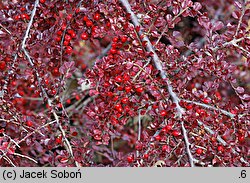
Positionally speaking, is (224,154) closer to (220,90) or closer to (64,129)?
(64,129)

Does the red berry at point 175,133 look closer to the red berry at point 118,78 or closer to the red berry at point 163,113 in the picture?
the red berry at point 163,113

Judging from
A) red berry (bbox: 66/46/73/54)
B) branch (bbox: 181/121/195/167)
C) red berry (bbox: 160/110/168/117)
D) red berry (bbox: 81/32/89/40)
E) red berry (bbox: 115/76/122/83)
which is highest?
red berry (bbox: 81/32/89/40)

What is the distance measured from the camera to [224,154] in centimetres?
135

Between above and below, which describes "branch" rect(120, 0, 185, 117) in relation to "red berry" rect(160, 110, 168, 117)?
above

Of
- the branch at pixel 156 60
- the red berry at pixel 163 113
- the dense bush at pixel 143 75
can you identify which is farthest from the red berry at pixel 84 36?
the red berry at pixel 163 113

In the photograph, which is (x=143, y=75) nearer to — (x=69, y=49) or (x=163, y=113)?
(x=163, y=113)

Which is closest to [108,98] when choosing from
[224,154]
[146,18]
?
[146,18]

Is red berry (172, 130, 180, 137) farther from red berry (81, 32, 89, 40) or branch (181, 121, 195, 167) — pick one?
red berry (81, 32, 89, 40)

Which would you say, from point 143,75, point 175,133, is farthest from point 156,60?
point 175,133

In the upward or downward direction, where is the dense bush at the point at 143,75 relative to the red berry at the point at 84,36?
downward

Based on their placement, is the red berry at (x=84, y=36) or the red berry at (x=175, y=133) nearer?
the red berry at (x=175, y=133)

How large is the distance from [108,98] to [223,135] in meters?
0.38

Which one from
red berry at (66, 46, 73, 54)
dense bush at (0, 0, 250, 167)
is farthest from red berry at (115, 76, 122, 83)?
red berry at (66, 46, 73, 54)
